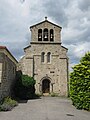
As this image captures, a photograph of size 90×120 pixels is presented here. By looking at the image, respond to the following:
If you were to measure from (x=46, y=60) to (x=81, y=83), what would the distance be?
14852mm

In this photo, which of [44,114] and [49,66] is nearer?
[44,114]

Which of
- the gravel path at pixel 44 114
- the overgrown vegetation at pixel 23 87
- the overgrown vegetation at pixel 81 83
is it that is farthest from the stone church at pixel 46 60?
the gravel path at pixel 44 114

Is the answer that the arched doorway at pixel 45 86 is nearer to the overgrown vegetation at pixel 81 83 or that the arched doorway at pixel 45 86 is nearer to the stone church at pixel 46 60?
the stone church at pixel 46 60

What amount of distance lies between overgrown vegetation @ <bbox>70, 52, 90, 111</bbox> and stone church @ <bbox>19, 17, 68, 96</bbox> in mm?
12590

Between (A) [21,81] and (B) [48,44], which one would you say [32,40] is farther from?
(A) [21,81]

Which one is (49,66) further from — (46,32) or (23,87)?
(23,87)

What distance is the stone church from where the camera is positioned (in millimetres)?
29703

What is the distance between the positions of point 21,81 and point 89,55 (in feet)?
36.0

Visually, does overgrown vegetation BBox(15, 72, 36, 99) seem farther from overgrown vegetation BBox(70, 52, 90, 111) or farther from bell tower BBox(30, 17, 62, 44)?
overgrown vegetation BBox(70, 52, 90, 111)

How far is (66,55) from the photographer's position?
100 feet

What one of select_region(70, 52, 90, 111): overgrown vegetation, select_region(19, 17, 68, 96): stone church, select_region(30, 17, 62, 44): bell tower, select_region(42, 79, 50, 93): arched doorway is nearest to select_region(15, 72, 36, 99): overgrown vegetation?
select_region(19, 17, 68, 96): stone church

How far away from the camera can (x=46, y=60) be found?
3047 cm

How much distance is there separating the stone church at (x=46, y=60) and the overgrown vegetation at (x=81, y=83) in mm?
12590

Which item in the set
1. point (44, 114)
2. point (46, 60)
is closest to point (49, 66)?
point (46, 60)
